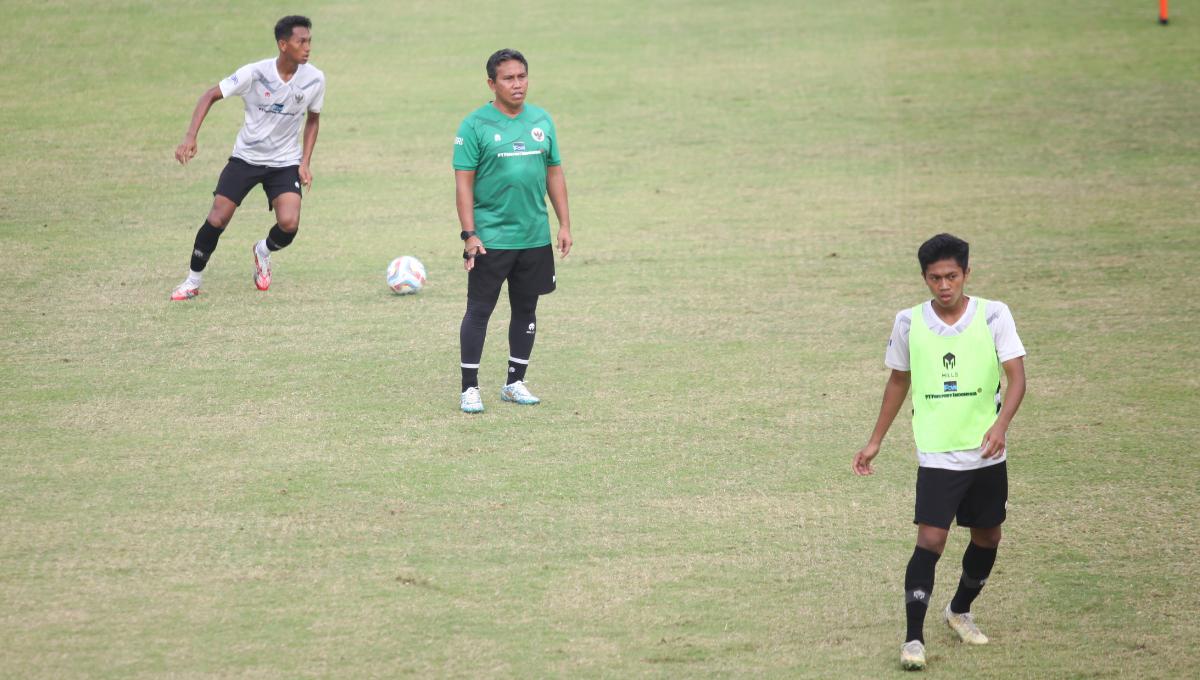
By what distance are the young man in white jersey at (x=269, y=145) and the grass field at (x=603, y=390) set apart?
2.08 ft

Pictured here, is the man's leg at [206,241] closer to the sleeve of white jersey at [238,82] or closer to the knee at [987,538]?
the sleeve of white jersey at [238,82]

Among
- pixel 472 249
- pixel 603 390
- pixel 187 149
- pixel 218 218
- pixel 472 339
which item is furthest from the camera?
pixel 218 218

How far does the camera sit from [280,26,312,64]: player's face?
1043cm

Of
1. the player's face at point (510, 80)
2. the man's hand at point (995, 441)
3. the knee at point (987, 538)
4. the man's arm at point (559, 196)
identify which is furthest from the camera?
the man's arm at point (559, 196)

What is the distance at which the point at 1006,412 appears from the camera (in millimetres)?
5133

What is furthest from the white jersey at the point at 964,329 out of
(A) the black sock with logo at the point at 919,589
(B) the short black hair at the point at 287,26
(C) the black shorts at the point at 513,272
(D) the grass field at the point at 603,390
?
(B) the short black hair at the point at 287,26

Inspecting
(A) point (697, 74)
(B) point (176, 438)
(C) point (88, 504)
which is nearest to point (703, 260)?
(B) point (176, 438)

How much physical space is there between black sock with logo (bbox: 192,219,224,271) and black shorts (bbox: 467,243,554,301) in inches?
138

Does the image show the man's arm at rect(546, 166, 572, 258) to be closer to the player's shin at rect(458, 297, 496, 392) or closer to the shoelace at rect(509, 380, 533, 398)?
the player's shin at rect(458, 297, 496, 392)

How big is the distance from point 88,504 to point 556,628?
2753 millimetres

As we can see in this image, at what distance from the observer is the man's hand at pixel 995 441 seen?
5121 mm

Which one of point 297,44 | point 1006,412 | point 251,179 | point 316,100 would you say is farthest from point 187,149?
point 1006,412

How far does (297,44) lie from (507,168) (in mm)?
3193

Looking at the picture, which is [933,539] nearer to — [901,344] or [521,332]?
[901,344]
